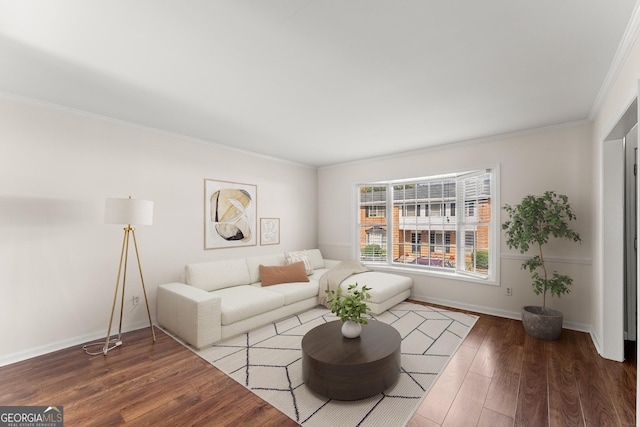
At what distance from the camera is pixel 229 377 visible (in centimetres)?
A: 242

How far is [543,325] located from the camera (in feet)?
10.2

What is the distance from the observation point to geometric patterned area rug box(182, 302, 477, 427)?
1971 millimetres

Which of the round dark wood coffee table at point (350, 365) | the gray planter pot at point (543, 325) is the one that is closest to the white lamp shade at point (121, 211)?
the round dark wood coffee table at point (350, 365)

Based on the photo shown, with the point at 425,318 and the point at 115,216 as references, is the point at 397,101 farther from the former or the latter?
the point at 115,216

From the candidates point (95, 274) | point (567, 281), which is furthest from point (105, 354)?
point (567, 281)

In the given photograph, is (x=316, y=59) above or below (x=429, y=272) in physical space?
above

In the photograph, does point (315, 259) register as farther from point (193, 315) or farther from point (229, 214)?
point (193, 315)

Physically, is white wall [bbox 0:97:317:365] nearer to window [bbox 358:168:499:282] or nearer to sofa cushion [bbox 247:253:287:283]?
sofa cushion [bbox 247:253:287:283]

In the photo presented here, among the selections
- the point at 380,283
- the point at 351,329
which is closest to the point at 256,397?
the point at 351,329

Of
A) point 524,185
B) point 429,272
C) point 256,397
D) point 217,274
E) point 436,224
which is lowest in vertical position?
point 256,397

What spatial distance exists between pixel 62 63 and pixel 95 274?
2160 mm

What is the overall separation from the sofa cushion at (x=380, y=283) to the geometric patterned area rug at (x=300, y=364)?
0.87 ft

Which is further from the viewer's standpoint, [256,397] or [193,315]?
[193,315]

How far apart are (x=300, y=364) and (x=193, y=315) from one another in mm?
1215
